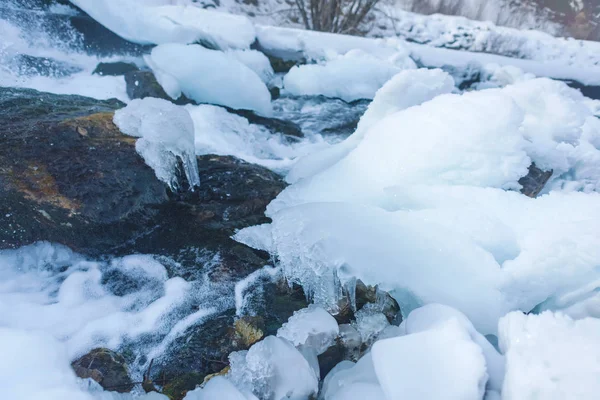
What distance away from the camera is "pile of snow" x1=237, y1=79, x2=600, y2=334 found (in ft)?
4.26

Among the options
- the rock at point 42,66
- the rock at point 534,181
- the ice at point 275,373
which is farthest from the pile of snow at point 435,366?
the rock at point 42,66

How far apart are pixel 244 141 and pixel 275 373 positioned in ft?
7.52

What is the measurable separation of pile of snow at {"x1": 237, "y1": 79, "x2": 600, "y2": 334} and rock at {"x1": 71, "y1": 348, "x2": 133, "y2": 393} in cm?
75

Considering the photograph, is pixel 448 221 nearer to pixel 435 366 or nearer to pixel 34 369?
pixel 435 366

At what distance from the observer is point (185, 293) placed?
5.49 ft

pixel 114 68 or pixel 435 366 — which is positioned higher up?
pixel 114 68

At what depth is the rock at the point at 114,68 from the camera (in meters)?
4.00

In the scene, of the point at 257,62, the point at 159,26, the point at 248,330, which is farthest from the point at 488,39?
the point at 248,330

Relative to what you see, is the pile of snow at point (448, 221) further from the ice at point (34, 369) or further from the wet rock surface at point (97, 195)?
the ice at point (34, 369)

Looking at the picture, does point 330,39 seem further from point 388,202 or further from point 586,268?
point 586,268

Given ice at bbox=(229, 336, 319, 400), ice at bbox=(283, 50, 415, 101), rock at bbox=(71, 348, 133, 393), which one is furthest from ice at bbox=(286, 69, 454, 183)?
ice at bbox=(283, 50, 415, 101)

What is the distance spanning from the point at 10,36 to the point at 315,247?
4454 millimetres

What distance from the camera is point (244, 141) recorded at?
3.16 meters

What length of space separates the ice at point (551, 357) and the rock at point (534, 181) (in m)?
1.34
